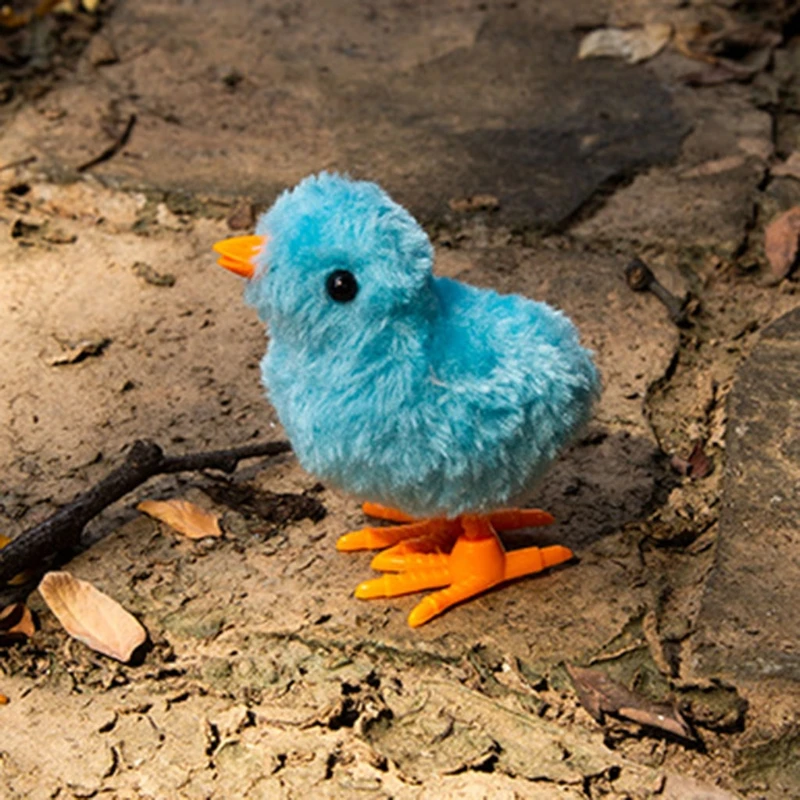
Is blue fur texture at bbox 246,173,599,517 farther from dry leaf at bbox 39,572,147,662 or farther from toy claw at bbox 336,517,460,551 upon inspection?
dry leaf at bbox 39,572,147,662

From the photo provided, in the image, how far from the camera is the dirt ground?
221 centimetres

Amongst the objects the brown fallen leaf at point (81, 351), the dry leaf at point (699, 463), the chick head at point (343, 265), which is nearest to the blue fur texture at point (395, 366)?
the chick head at point (343, 265)

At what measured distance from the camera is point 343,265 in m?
2.15

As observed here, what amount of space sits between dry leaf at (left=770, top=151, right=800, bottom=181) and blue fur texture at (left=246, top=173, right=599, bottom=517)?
6.00 feet

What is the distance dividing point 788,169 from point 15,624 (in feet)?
8.56

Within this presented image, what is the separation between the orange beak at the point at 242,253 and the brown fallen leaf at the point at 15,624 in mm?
790

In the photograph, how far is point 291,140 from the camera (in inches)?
159

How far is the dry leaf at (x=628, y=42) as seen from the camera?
14.8 feet

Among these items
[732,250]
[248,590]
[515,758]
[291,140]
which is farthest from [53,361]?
[732,250]

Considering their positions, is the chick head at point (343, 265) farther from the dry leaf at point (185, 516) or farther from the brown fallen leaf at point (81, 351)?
the brown fallen leaf at point (81, 351)

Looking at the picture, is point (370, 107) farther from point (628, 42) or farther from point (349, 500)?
point (349, 500)

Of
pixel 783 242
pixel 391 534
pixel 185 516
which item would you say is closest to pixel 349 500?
pixel 391 534

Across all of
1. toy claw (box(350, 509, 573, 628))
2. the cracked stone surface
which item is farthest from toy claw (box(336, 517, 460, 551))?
the cracked stone surface

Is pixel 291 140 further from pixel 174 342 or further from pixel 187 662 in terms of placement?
pixel 187 662
